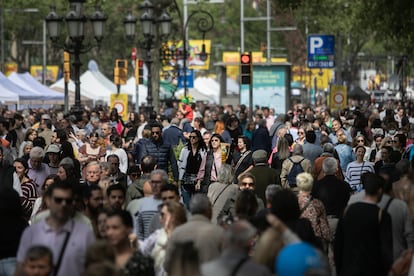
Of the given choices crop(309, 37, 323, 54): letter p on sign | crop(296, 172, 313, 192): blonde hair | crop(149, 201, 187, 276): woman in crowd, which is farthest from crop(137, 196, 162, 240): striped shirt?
crop(309, 37, 323, 54): letter p on sign

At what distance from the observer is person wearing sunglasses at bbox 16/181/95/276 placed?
1080 centimetres

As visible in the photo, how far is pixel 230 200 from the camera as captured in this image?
52.6 feet

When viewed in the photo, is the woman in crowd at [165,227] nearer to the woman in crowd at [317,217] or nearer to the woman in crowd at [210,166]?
the woman in crowd at [317,217]

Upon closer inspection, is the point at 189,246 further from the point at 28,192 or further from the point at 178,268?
the point at 28,192

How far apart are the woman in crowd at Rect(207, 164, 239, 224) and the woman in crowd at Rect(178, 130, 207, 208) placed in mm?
5340

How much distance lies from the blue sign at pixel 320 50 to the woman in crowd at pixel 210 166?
1106 inches

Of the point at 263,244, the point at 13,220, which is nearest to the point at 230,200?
the point at 13,220

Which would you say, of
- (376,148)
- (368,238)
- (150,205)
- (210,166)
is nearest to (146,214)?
(150,205)

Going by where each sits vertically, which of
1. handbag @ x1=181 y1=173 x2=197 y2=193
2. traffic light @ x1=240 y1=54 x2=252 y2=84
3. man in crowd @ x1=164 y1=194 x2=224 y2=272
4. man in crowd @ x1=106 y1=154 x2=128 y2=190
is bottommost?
handbag @ x1=181 y1=173 x2=197 y2=193

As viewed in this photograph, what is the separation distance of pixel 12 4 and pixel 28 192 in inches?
2693

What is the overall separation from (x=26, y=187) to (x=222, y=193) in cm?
252

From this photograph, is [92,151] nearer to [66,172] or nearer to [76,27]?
[66,172]

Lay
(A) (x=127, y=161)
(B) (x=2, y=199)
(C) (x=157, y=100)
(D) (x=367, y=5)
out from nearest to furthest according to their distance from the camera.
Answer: (B) (x=2, y=199)
(A) (x=127, y=161)
(D) (x=367, y=5)
(C) (x=157, y=100)

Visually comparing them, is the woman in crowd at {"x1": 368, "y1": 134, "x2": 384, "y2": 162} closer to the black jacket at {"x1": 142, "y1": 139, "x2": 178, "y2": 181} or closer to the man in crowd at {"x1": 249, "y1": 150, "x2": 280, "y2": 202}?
the black jacket at {"x1": 142, "y1": 139, "x2": 178, "y2": 181}
